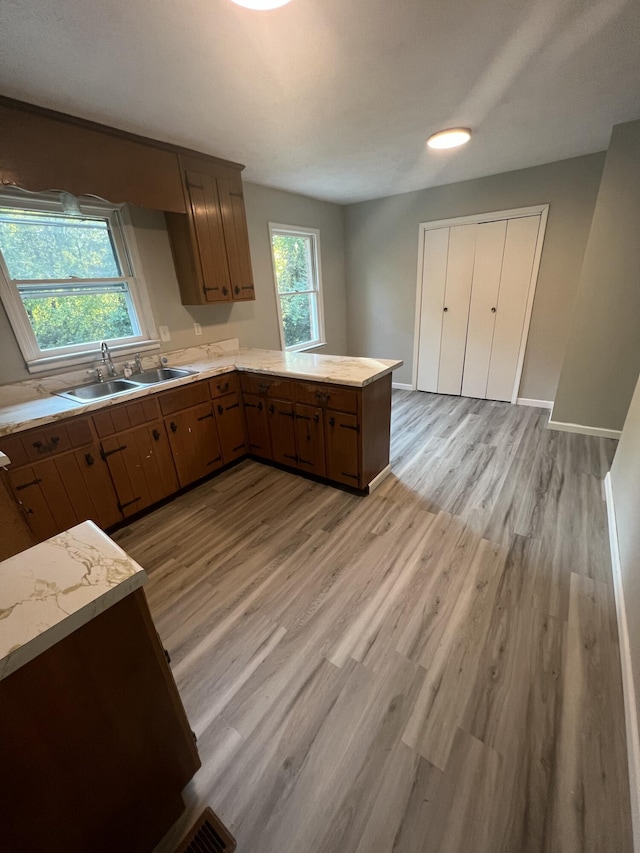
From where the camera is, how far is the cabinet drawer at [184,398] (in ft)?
7.86

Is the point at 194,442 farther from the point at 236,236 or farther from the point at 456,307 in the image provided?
the point at 456,307

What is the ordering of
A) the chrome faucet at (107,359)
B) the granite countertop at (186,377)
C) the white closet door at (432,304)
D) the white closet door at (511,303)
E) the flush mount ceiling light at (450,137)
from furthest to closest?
the white closet door at (432,304), the white closet door at (511,303), the chrome faucet at (107,359), the flush mount ceiling light at (450,137), the granite countertop at (186,377)

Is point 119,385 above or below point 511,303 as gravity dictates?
below

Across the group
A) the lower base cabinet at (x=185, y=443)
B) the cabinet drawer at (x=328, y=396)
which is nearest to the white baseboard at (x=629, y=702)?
the lower base cabinet at (x=185, y=443)

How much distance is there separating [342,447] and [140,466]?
1.42 meters

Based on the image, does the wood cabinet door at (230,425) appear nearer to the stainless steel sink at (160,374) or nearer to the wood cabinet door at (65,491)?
the stainless steel sink at (160,374)

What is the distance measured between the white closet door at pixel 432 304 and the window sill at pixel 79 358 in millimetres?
3240

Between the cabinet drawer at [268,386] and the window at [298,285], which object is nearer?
the cabinet drawer at [268,386]

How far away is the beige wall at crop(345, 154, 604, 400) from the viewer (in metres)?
3.23

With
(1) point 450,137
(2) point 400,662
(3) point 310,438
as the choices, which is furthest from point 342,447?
(1) point 450,137

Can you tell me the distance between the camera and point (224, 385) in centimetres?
277

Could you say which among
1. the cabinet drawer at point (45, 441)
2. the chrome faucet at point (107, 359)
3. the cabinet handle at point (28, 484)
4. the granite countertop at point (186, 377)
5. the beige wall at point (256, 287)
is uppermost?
the beige wall at point (256, 287)

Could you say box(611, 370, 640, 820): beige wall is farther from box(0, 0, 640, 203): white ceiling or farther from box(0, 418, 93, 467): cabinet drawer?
Answer: box(0, 418, 93, 467): cabinet drawer

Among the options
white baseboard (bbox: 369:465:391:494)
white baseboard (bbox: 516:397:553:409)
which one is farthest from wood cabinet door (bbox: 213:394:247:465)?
white baseboard (bbox: 516:397:553:409)
